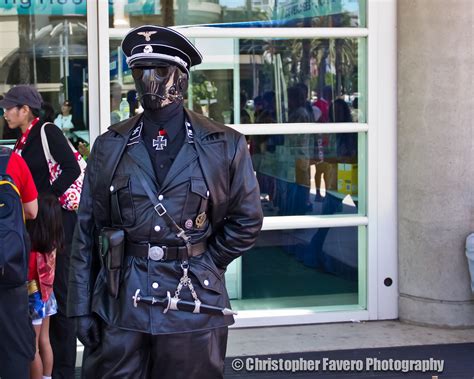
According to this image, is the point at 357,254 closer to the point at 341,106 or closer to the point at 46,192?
the point at 341,106

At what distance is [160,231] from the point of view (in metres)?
3.71

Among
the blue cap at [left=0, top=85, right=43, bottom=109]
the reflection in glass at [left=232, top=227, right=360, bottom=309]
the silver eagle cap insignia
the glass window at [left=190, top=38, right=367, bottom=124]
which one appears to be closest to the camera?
the silver eagle cap insignia

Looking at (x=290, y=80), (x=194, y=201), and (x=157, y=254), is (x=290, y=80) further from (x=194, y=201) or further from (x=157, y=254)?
(x=157, y=254)

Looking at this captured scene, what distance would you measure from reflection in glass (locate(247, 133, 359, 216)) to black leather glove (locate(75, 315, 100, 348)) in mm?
3566

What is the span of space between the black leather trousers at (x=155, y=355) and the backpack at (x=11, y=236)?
93cm

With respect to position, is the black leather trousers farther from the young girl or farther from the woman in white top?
the woman in white top

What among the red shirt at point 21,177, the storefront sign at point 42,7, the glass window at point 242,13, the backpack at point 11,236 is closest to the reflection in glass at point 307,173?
A: the glass window at point 242,13

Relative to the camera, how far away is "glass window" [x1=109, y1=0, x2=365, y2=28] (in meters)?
7.01

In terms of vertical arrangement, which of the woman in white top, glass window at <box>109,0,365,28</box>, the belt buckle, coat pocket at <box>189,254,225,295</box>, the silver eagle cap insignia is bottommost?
coat pocket at <box>189,254,225,295</box>

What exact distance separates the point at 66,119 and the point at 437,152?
290 cm

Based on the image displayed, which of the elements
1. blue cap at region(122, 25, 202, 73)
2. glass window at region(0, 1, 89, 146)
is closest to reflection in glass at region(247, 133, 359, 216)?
glass window at region(0, 1, 89, 146)

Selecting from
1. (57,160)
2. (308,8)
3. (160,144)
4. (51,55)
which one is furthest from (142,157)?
(308,8)

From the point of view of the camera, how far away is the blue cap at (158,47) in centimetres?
376

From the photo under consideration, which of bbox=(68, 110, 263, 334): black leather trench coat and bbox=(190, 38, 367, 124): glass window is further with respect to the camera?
bbox=(190, 38, 367, 124): glass window
